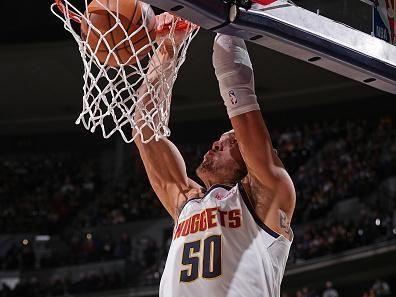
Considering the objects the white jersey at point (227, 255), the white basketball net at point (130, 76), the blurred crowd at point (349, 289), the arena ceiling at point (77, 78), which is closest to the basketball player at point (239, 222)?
the white jersey at point (227, 255)

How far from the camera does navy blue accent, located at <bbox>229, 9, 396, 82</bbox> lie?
286 cm

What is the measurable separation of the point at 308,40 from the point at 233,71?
0.33 metres

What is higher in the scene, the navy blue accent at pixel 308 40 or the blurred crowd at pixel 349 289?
the navy blue accent at pixel 308 40

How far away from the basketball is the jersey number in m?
0.86

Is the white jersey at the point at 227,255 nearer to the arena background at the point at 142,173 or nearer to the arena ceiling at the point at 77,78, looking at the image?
the arena background at the point at 142,173

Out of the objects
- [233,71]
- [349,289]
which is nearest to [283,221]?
[233,71]

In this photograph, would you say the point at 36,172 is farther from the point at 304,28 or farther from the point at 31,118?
the point at 304,28

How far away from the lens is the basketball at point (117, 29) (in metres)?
3.28

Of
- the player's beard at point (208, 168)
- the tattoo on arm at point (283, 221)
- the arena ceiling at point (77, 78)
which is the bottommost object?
the tattoo on arm at point (283, 221)

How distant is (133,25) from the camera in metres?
3.31

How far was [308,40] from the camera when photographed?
9.88 ft

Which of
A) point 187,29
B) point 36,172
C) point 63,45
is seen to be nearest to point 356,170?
point 63,45

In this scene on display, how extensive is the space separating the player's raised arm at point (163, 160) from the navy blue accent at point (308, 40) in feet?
2.05

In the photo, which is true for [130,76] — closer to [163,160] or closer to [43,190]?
[163,160]
